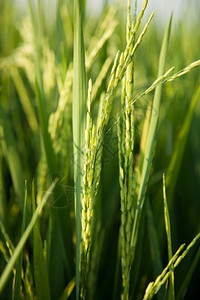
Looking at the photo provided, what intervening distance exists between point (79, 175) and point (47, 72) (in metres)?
0.47

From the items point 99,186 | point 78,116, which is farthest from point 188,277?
point 78,116

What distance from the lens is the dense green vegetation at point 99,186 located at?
0.42 metres

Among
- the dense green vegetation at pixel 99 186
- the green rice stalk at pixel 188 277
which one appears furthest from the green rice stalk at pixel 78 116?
the green rice stalk at pixel 188 277

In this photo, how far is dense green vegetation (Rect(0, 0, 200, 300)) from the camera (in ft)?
1.39

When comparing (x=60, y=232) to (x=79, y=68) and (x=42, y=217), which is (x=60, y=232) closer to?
(x=42, y=217)

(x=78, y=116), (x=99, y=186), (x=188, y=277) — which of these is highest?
(x=78, y=116)

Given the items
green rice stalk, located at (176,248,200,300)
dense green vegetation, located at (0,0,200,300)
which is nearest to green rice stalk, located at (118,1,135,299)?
dense green vegetation, located at (0,0,200,300)

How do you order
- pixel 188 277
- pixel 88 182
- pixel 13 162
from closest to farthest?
pixel 88 182 < pixel 188 277 < pixel 13 162

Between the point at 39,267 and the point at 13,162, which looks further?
the point at 13,162

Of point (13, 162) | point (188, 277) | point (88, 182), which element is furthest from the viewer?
point (13, 162)

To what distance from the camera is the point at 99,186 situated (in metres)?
0.58

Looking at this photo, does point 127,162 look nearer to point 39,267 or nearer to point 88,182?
point 88,182

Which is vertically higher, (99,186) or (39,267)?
(99,186)

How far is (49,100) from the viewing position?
888mm
